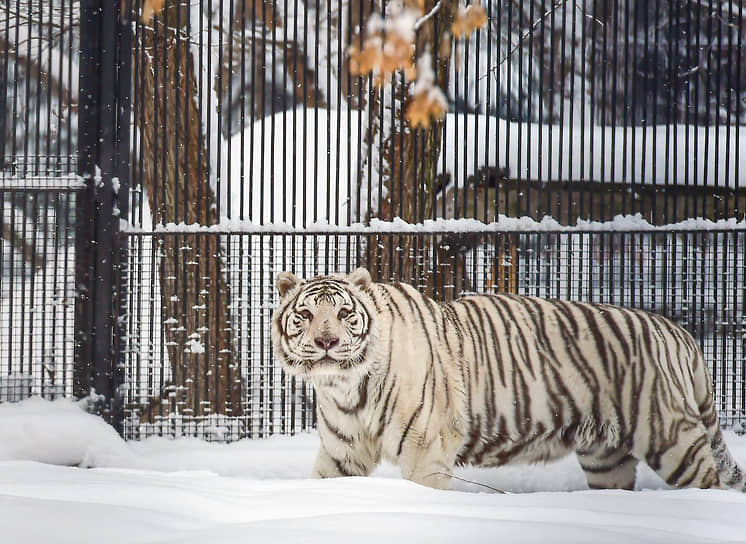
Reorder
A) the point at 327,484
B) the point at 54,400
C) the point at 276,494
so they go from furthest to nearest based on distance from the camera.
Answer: the point at 54,400, the point at 327,484, the point at 276,494

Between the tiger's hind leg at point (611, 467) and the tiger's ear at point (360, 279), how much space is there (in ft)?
5.08

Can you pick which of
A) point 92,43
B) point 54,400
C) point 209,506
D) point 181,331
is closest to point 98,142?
point 92,43

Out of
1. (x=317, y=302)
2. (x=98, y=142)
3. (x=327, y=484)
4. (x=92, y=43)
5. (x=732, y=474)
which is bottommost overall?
(x=732, y=474)

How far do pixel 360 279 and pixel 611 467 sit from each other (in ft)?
5.86

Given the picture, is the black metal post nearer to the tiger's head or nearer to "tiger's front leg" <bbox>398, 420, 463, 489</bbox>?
the tiger's head

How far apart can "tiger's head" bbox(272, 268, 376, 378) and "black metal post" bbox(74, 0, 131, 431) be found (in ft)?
5.80

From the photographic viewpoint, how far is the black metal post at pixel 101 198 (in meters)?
5.74

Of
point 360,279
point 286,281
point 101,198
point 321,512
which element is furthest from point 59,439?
point 321,512

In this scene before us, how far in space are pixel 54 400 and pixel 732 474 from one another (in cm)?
416

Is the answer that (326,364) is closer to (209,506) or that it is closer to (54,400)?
(209,506)

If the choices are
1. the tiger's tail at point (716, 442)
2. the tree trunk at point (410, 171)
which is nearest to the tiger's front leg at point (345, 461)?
the tree trunk at point (410, 171)

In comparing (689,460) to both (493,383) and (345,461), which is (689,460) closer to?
(493,383)

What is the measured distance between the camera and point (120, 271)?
584cm

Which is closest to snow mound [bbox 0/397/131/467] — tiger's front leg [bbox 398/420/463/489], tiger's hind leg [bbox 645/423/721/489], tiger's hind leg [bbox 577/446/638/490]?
tiger's front leg [bbox 398/420/463/489]
